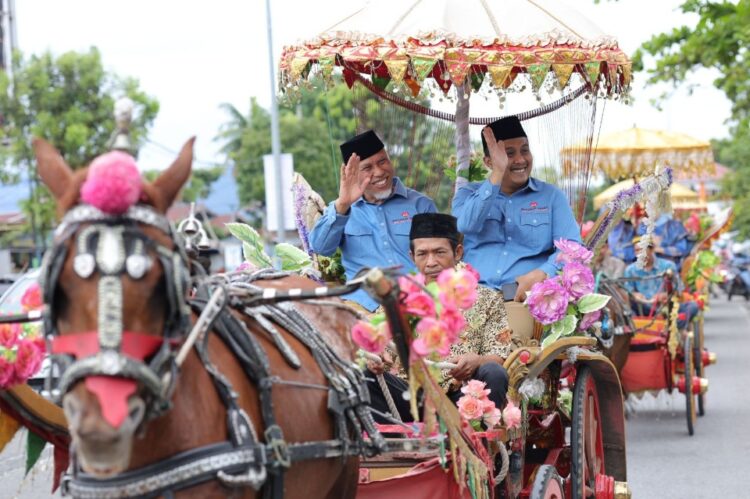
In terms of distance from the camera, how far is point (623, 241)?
15195mm

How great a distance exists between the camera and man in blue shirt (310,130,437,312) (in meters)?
6.25

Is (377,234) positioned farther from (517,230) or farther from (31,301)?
(31,301)

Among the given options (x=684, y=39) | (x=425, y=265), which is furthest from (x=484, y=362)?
(x=684, y=39)

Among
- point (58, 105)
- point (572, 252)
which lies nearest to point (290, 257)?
point (572, 252)

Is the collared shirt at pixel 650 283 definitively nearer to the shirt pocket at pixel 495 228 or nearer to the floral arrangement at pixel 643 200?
the floral arrangement at pixel 643 200

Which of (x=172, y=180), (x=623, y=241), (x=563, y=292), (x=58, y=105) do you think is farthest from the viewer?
(x=58, y=105)

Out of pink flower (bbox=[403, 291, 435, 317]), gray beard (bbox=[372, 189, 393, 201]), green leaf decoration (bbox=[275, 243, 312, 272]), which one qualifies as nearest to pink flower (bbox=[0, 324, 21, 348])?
pink flower (bbox=[403, 291, 435, 317])

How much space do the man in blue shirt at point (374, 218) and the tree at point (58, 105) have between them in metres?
24.8

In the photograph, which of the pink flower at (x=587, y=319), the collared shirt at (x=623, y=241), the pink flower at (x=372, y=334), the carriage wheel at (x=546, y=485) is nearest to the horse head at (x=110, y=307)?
the pink flower at (x=372, y=334)

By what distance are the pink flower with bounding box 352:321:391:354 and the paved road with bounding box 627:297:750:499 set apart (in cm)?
518

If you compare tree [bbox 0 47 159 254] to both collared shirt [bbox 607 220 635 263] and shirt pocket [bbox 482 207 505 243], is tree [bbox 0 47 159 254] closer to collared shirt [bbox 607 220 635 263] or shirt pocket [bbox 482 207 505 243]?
collared shirt [bbox 607 220 635 263]

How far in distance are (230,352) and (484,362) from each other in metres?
1.83

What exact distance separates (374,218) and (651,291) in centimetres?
809

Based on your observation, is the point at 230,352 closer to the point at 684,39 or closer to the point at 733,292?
the point at 684,39
